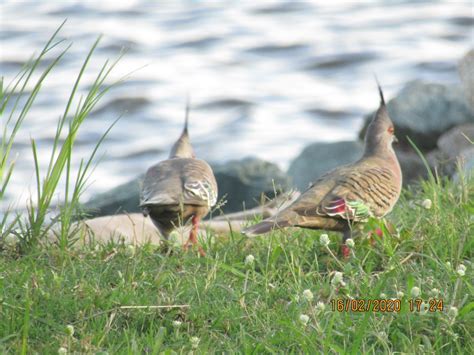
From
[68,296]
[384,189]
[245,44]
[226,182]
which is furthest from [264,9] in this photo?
[68,296]

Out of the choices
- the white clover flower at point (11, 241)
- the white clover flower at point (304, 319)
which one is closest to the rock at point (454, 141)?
the white clover flower at point (11, 241)

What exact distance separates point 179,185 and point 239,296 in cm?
212

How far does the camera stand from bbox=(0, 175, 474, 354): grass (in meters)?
4.41

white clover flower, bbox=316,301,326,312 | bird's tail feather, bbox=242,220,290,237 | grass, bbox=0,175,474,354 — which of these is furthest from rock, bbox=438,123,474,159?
white clover flower, bbox=316,301,326,312

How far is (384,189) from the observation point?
6.26 meters

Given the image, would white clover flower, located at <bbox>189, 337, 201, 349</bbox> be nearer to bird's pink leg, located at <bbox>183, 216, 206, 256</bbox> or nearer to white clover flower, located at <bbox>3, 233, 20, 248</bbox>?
bird's pink leg, located at <bbox>183, 216, 206, 256</bbox>

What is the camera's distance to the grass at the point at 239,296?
4.41 m

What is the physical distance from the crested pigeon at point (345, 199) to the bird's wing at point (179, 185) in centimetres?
84

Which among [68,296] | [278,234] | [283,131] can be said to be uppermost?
[68,296]

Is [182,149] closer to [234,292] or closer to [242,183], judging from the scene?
[242,183]

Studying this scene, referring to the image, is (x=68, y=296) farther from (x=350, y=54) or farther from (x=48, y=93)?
(x=350, y=54)

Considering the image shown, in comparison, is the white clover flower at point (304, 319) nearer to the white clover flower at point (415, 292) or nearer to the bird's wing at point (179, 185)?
the white clover flower at point (415, 292)

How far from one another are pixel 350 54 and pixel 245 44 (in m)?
1.71
